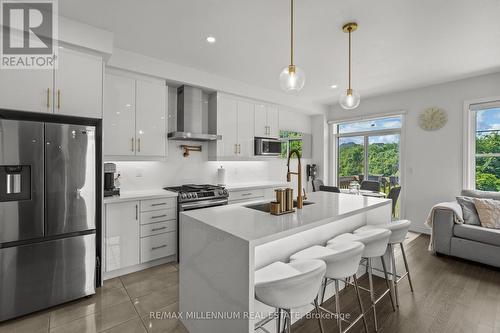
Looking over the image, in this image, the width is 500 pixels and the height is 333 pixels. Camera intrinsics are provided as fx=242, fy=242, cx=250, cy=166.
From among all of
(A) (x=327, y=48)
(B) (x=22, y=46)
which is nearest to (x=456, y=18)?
(A) (x=327, y=48)

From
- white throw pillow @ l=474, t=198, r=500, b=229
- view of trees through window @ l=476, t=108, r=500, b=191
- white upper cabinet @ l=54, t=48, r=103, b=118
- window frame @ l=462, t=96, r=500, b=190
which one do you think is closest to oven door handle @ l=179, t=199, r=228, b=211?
white upper cabinet @ l=54, t=48, r=103, b=118

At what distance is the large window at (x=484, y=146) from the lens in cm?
387

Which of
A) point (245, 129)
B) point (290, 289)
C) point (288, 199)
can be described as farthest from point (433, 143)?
point (290, 289)

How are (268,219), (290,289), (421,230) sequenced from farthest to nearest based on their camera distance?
(421,230) → (268,219) → (290,289)

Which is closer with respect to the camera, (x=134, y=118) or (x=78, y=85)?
(x=78, y=85)

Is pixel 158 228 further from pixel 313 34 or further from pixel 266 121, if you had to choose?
pixel 313 34

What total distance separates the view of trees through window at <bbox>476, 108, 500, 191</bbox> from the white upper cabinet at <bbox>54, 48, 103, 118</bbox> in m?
5.57

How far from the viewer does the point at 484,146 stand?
13.0ft

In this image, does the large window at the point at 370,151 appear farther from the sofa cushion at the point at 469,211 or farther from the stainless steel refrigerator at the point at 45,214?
the stainless steel refrigerator at the point at 45,214

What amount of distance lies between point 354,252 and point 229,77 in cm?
333

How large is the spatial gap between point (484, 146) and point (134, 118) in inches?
214

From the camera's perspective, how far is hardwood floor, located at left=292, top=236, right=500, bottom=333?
1996 mm

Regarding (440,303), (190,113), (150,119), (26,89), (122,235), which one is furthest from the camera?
(190,113)

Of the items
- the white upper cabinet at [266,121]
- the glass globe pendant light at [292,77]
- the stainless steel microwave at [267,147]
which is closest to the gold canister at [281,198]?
the glass globe pendant light at [292,77]
